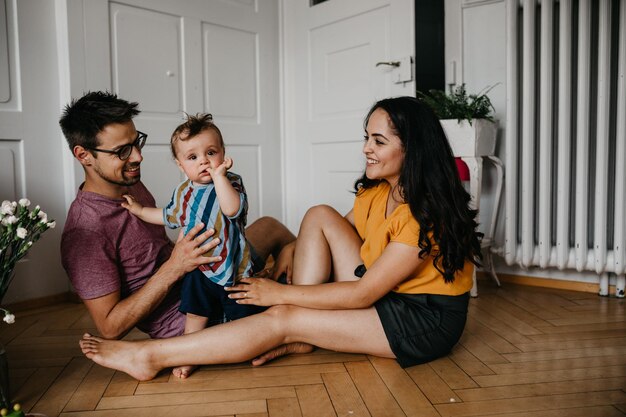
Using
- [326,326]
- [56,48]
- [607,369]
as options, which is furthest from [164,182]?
[607,369]

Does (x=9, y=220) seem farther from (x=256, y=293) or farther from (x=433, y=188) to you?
(x=433, y=188)

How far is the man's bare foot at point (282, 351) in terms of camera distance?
64.0 inches

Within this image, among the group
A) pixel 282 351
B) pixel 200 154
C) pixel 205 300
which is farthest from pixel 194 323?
pixel 200 154

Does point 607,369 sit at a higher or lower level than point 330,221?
lower

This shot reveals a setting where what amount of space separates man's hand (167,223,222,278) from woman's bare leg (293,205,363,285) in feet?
1.08

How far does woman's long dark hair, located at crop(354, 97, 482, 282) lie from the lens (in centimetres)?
151

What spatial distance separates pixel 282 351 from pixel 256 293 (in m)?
0.23

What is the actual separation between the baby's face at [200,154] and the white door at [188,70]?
1206mm

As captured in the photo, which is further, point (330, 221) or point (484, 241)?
point (484, 241)

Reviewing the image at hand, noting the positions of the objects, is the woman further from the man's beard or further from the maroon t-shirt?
the man's beard

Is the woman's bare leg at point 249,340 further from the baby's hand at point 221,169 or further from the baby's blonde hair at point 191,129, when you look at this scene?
the baby's blonde hair at point 191,129

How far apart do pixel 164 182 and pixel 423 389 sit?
72.2 inches

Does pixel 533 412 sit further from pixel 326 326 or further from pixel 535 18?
pixel 535 18

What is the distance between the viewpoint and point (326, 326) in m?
1.59
